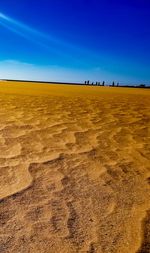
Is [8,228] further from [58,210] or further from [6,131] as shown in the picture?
[6,131]

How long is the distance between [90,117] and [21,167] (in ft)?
12.0

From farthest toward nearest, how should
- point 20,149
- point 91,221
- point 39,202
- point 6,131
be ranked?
1. point 6,131
2. point 20,149
3. point 39,202
4. point 91,221

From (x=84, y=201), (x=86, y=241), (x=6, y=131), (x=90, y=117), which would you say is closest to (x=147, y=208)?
(x=84, y=201)

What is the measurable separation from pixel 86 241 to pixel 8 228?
473mm

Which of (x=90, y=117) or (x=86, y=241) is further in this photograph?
(x=90, y=117)

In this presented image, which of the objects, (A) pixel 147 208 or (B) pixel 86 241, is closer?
(B) pixel 86 241

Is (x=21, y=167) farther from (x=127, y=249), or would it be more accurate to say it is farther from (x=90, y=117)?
(x=90, y=117)

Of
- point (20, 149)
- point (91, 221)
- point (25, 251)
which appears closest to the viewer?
point (25, 251)

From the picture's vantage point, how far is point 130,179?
2789mm

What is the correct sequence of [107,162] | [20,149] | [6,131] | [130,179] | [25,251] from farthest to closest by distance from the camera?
[6,131] → [20,149] → [107,162] → [130,179] → [25,251]

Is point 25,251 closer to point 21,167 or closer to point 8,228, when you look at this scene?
point 8,228

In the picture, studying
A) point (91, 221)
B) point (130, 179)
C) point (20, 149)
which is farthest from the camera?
point (20, 149)

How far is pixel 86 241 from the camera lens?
70.3 inches

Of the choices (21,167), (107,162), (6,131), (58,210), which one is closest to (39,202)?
(58,210)
